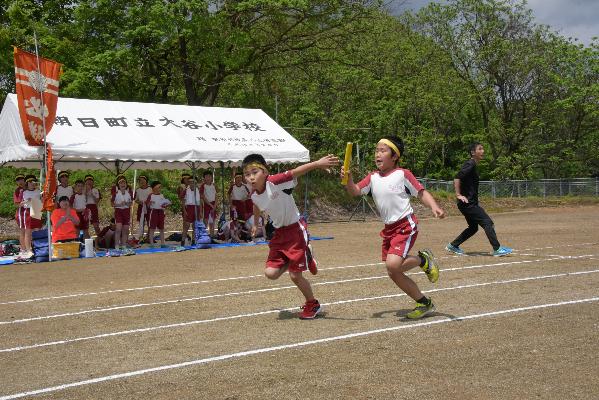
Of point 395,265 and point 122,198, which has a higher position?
point 122,198

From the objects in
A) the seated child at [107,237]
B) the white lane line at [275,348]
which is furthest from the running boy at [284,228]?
the seated child at [107,237]

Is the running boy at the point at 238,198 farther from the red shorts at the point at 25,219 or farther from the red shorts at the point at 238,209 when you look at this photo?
the red shorts at the point at 25,219

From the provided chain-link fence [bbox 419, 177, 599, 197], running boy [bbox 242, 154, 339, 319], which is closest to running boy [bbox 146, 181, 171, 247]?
running boy [bbox 242, 154, 339, 319]

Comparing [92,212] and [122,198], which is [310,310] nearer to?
[122,198]

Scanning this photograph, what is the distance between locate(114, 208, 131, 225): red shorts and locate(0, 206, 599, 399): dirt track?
17.7ft

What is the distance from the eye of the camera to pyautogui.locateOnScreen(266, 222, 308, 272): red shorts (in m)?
7.79

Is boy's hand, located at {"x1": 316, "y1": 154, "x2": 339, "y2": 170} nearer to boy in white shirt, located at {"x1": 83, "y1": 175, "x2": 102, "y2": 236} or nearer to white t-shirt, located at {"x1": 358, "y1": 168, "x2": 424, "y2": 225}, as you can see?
white t-shirt, located at {"x1": 358, "y1": 168, "x2": 424, "y2": 225}

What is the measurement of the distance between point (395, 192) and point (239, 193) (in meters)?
12.5

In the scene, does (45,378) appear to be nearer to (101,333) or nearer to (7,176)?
(101,333)

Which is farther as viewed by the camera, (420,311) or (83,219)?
(83,219)

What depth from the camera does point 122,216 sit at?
1811 cm

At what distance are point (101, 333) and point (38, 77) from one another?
9800mm

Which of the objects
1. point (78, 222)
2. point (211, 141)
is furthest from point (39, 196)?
point (211, 141)

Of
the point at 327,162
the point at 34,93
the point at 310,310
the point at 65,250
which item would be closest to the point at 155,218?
the point at 65,250
